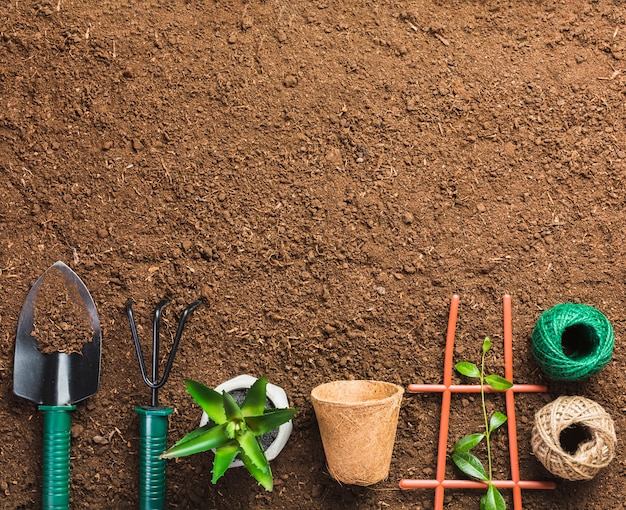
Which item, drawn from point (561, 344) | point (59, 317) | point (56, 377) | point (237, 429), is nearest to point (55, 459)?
point (56, 377)

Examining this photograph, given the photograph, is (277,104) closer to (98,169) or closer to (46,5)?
(98,169)

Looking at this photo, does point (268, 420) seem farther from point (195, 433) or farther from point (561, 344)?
point (561, 344)

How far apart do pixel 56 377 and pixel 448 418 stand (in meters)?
0.87

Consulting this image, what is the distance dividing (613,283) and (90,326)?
1.18m

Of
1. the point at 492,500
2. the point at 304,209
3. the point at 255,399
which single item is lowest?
the point at 492,500

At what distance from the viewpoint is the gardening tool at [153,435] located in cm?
144

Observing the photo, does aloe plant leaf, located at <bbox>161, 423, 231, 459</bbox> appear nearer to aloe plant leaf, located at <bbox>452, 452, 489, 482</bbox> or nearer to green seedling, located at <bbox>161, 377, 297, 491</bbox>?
green seedling, located at <bbox>161, 377, 297, 491</bbox>

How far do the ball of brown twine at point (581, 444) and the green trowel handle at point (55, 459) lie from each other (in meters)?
1.01

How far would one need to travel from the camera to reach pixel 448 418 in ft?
5.01

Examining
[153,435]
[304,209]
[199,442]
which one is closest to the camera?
[199,442]

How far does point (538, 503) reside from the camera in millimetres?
1535

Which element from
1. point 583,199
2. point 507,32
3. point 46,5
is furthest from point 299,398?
point 46,5

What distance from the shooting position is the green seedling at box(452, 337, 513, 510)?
1492 mm

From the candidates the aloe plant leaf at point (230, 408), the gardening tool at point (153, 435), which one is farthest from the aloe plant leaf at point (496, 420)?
the gardening tool at point (153, 435)
